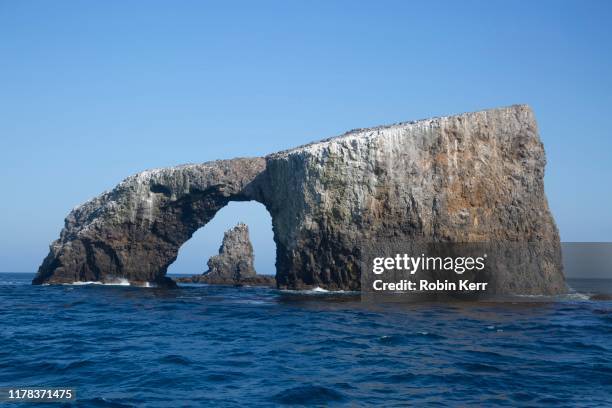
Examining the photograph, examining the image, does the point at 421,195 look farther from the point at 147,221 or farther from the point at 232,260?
the point at 232,260

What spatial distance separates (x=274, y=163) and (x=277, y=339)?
25.0 metres

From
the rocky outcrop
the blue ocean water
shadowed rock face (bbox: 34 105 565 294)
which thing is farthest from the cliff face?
the blue ocean water

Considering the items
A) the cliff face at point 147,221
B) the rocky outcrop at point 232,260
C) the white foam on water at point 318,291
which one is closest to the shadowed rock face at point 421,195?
the white foam on water at point 318,291

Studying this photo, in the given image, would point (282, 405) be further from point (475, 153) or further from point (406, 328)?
point (475, 153)

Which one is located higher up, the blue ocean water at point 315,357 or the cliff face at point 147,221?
the cliff face at point 147,221

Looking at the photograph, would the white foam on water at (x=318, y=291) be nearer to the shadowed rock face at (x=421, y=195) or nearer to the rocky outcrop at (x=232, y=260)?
the shadowed rock face at (x=421, y=195)

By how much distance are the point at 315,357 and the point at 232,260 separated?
180 ft

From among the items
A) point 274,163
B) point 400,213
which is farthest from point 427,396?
point 274,163

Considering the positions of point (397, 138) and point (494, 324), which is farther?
point (397, 138)

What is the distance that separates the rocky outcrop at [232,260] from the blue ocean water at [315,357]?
43.8 m

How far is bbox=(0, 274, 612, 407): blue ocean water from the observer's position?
10969 mm

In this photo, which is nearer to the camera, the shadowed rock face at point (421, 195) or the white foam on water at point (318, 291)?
the white foam on water at point (318, 291)

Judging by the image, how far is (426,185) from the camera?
34719mm

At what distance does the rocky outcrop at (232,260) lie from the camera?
6775cm
